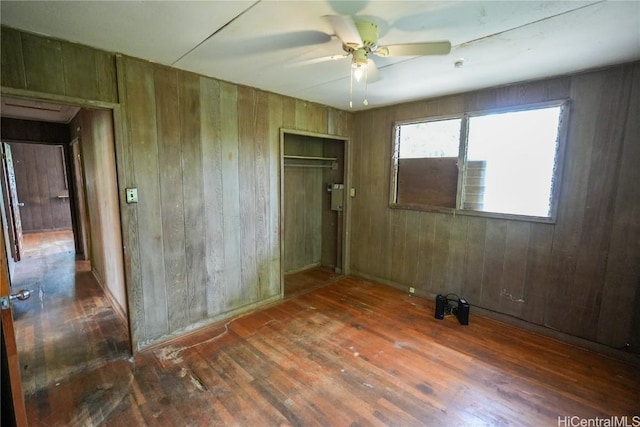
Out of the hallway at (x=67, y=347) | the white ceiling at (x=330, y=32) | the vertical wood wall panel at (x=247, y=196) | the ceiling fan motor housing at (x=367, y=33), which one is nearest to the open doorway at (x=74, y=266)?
the hallway at (x=67, y=347)

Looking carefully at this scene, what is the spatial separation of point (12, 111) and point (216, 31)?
169 inches

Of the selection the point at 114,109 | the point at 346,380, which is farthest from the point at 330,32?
the point at 346,380

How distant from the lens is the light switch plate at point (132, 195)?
2.49m

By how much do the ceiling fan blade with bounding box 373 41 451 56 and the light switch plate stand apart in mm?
2170

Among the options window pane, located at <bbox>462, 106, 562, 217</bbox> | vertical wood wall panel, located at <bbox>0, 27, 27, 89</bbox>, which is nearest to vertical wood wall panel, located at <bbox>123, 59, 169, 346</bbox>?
vertical wood wall panel, located at <bbox>0, 27, 27, 89</bbox>

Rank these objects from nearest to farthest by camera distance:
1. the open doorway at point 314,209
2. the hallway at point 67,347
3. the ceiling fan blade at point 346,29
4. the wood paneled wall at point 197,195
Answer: the ceiling fan blade at point 346,29
the hallway at point 67,347
the wood paneled wall at point 197,195
the open doorway at point 314,209

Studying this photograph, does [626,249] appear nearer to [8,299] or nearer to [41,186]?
[8,299]

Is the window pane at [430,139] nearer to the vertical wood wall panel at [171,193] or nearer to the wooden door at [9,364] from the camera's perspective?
the vertical wood wall panel at [171,193]

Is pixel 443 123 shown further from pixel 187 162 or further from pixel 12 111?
pixel 12 111

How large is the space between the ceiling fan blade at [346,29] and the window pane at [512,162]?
2.10 meters

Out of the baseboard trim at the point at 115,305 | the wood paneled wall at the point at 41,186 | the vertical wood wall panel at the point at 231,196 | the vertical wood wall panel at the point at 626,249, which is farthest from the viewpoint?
the wood paneled wall at the point at 41,186

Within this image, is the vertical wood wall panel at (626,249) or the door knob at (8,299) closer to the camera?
the door knob at (8,299)

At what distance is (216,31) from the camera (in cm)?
199

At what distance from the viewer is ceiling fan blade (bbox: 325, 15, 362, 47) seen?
1575mm
